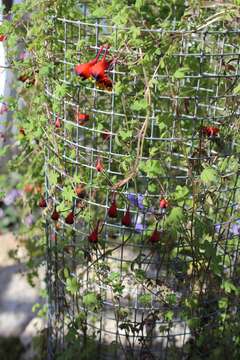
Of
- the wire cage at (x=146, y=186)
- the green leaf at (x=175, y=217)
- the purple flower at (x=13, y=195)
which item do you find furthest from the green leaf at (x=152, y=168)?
the purple flower at (x=13, y=195)

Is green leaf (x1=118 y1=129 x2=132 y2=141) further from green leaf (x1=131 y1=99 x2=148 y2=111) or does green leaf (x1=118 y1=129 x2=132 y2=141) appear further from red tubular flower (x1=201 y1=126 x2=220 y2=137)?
red tubular flower (x1=201 y1=126 x2=220 y2=137)

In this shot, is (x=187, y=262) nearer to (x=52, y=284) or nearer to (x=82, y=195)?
(x=82, y=195)

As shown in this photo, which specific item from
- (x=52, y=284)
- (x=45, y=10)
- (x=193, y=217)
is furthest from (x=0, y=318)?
(x=45, y=10)

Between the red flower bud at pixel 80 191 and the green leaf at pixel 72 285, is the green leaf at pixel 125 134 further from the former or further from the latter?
the green leaf at pixel 72 285

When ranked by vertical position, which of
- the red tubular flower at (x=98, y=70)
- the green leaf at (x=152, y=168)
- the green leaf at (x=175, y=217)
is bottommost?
the green leaf at (x=175, y=217)

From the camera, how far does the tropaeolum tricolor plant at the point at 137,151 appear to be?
66.7 inches

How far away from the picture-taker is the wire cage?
172 centimetres

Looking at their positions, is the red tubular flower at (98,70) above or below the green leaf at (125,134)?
above

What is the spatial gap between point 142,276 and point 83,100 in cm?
69

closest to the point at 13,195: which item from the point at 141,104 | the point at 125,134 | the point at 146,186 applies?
the point at 146,186

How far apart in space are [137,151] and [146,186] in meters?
0.27

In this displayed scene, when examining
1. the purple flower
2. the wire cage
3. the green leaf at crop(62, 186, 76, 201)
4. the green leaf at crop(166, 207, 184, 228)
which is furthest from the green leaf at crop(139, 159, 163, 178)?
the purple flower

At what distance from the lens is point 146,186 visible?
188 cm

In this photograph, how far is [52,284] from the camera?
2.25 meters
